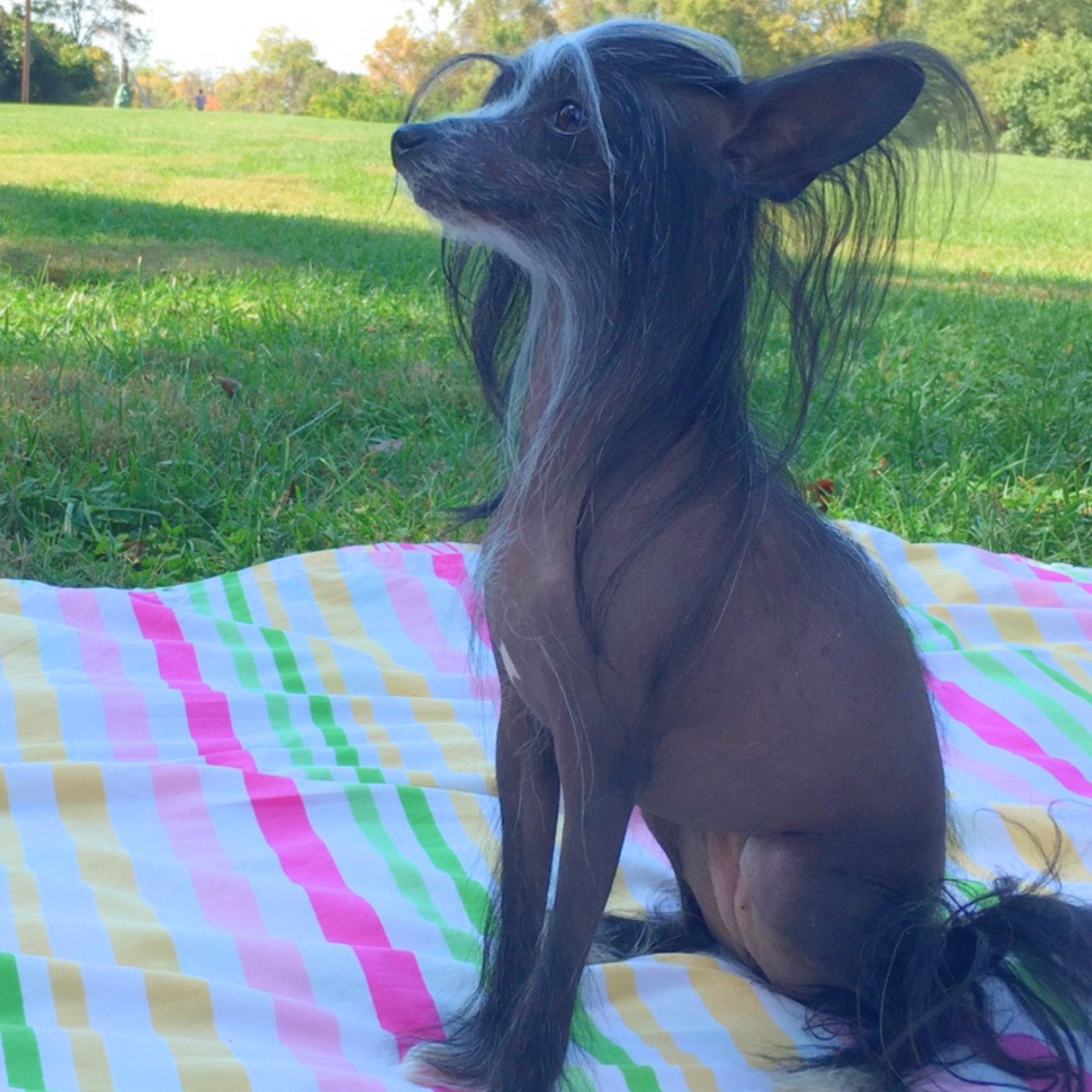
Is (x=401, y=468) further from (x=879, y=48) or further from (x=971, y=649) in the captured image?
(x=879, y=48)

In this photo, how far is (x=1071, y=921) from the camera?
1781 mm

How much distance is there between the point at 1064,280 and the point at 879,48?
7099 millimetres

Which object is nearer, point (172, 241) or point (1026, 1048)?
point (1026, 1048)

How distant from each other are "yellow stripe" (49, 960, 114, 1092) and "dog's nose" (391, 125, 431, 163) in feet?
3.89

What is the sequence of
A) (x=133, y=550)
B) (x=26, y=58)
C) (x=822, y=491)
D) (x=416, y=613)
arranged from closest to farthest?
1. (x=416, y=613)
2. (x=133, y=550)
3. (x=822, y=491)
4. (x=26, y=58)

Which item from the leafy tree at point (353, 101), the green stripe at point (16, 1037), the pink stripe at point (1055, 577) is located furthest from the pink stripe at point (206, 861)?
the leafy tree at point (353, 101)

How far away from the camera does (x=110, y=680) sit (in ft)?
9.23

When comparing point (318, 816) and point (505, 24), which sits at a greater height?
point (505, 24)

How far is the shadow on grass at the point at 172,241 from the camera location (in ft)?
21.8

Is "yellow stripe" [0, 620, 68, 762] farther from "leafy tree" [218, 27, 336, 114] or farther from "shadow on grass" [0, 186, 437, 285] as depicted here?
"leafy tree" [218, 27, 336, 114]

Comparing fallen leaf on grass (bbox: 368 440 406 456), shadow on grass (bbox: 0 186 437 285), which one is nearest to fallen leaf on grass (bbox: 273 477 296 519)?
fallen leaf on grass (bbox: 368 440 406 456)

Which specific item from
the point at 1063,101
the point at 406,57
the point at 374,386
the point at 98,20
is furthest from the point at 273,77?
the point at 374,386

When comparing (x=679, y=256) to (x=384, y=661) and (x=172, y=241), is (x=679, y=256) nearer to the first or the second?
(x=384, y=661)

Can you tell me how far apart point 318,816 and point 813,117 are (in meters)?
1.50
